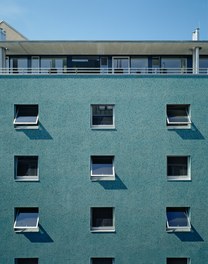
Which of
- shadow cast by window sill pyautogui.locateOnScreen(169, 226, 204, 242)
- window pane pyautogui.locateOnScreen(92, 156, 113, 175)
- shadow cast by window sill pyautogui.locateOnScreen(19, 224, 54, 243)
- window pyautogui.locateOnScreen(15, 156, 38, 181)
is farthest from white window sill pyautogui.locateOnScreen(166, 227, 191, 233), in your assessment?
window pyautogui.locateOnScreen(15, 156, 38, 181)

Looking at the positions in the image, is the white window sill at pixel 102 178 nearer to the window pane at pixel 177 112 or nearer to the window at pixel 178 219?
the window at pixel 178 219

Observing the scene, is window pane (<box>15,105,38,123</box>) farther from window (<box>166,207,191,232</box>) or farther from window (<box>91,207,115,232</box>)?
window (<box>166,207,191,232</box>)

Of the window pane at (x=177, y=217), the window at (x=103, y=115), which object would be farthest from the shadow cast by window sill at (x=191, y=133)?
the window pane at (x=177, y=217)

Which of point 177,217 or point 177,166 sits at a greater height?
point 177,166

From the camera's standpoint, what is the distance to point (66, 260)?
13016mm

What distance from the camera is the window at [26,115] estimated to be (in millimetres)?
13078

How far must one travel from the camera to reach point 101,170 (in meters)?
13.1

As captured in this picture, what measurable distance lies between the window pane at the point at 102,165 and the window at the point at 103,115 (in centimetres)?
189

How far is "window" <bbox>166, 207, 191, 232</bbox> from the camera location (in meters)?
13.0

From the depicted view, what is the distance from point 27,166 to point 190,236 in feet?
32.0

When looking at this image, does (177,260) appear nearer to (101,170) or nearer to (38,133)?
(101,170)

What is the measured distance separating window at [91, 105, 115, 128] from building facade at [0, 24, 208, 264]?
0.36ft

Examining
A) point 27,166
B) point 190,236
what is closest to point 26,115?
point 27,166

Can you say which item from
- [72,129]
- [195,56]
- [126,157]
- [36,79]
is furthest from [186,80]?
[36,79]
